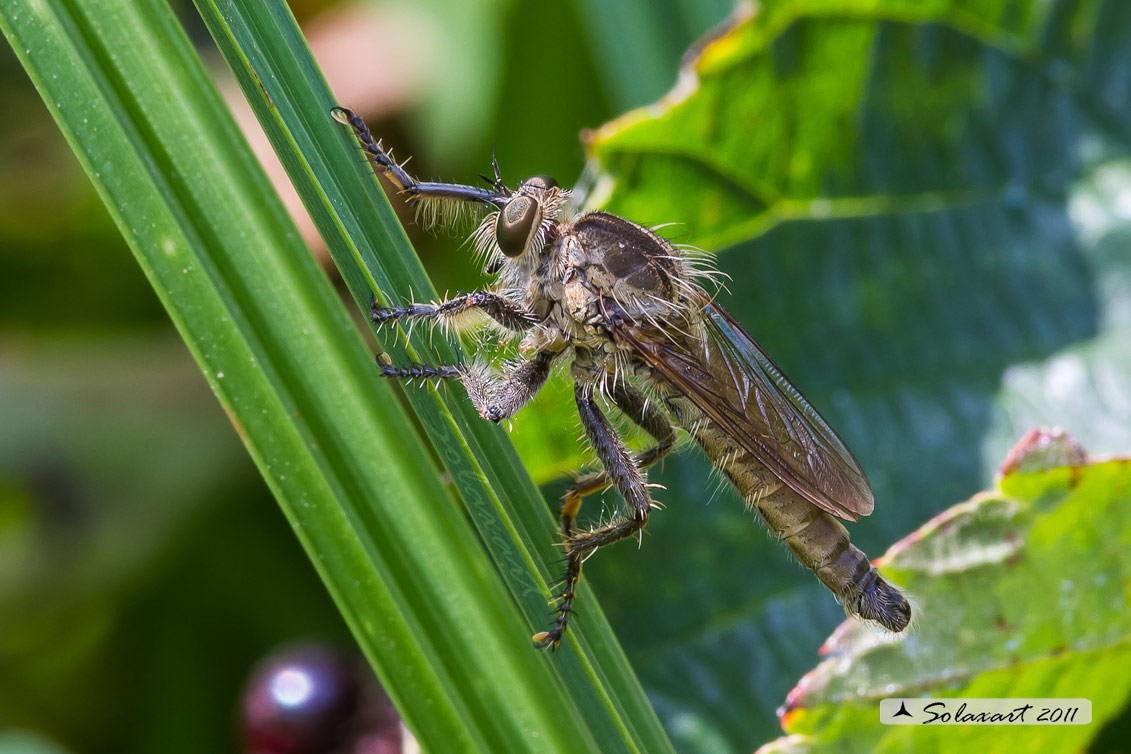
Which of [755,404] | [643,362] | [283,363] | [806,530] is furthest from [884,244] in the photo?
[283,363]

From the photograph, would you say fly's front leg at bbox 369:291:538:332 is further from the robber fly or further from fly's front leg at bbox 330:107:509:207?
fly's front leg at bbox 330:107:509:207

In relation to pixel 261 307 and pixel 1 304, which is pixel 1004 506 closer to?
pixel 261 307

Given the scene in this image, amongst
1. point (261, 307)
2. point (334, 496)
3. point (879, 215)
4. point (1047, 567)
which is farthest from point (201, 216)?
point (879, 215)

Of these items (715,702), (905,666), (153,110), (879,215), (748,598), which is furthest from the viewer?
(879,215)

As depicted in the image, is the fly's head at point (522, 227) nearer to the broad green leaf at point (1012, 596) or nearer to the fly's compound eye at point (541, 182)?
the fly's compound eye at point (541, 182)

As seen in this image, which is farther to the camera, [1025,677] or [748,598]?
[748,598]

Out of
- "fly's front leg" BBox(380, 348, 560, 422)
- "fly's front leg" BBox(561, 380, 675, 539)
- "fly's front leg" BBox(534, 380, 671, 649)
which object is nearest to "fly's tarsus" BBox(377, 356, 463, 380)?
"fly's front leg" BBox(380, 348, 560, 422)
